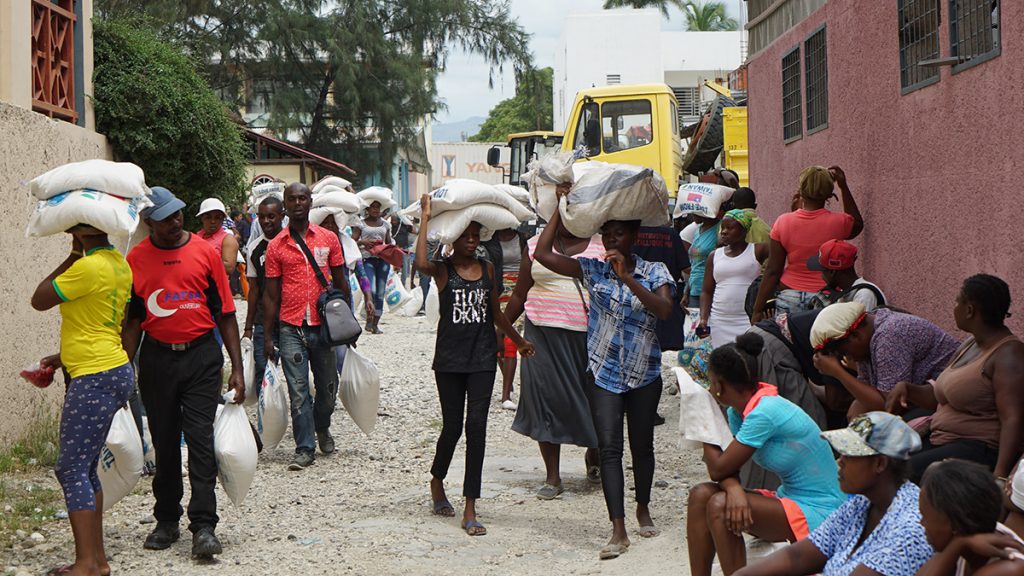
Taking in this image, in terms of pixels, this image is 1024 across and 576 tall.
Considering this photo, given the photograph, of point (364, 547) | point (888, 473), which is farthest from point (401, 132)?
point (888, 473)

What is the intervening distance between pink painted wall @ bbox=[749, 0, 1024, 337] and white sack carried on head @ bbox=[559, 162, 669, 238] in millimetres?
1759

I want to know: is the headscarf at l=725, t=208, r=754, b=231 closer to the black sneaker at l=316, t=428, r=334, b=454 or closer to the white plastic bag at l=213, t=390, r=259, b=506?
the black sneaker at l=316, t=428, r=334, b=454

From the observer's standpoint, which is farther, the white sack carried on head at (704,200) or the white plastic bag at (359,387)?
the white sack carried on head at (704,200)

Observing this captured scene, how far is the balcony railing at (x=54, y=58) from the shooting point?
9.38 metres

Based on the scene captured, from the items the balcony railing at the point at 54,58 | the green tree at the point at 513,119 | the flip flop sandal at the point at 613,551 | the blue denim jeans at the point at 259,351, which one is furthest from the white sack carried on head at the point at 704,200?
the green tree at the point at 513,119

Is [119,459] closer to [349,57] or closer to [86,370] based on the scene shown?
[86,370]

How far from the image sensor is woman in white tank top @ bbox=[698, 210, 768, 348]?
8.70 meters

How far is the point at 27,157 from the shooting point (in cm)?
863

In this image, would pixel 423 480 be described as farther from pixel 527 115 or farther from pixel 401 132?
pixel 527 115

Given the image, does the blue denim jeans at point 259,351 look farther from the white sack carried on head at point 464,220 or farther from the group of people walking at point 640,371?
the white sack carried on head at point 464,220

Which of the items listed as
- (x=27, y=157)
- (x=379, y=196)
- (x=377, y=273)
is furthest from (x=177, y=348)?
(x=377, y=273)

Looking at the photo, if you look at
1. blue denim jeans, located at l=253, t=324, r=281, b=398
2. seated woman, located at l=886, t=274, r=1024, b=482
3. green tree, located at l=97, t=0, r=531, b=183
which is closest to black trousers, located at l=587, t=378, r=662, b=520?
seated woman, located at l=886, t=274, r=1024, b=482

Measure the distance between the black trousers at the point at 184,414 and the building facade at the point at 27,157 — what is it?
2222mm

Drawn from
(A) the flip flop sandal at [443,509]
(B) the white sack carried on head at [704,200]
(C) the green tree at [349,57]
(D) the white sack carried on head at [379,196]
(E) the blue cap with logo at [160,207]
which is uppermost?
(C) the green tree at [349,57]
